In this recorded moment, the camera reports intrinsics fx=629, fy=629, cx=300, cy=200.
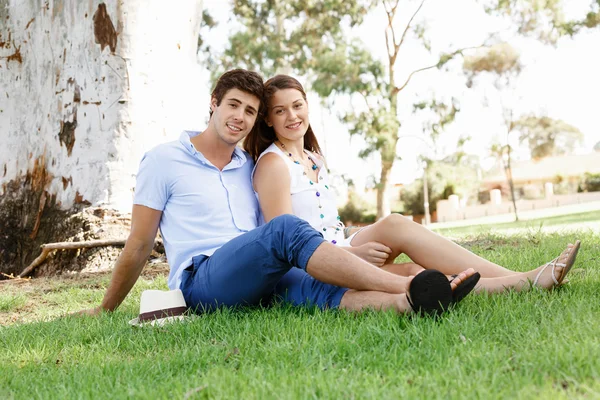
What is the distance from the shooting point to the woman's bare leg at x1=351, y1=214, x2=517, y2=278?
3.19 meters

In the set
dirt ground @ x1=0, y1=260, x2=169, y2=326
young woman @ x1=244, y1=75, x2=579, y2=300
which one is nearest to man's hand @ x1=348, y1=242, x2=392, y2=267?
young woman @ x1=244, y1=75, x2=579, y2=300

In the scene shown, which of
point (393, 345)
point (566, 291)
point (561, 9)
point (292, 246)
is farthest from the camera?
point (561, 9)

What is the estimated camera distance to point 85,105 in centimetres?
639

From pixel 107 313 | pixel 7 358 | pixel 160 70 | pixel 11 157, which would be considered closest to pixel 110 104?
pixel 160 70

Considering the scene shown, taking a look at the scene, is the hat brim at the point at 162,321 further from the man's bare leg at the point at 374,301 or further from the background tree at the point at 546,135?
the background tree at the point at 546,135

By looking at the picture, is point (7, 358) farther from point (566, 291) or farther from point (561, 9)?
point (561, 9)

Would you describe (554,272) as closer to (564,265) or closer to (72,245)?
(564,265)

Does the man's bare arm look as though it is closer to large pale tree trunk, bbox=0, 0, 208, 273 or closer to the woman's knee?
the woman's knee

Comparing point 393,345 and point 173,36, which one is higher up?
point 173,36

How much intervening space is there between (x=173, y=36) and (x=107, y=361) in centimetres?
484

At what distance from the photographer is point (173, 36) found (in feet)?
21.9

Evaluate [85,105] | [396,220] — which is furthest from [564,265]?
[85,105]

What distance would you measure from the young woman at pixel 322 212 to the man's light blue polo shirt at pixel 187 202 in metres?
0.20

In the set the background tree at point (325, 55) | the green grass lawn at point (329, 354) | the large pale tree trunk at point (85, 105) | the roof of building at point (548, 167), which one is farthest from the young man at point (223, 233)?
the roof of building at point (548, 167)
